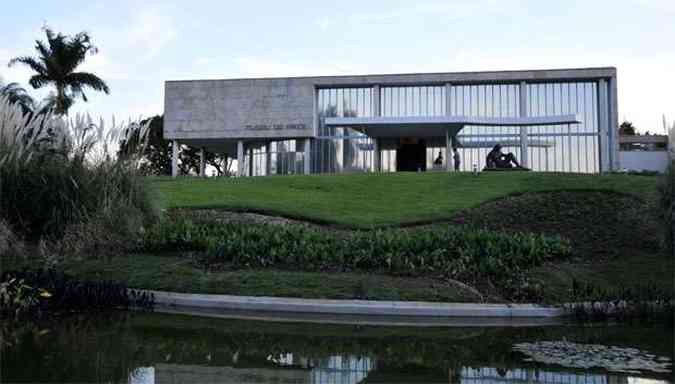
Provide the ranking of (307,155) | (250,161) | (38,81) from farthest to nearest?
1. (250,161)
2. (38,81)
3. (307,155)

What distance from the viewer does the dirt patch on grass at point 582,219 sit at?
1134cm

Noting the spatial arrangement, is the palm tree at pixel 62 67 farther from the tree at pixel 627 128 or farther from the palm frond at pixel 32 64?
the tree at pixel 627 128

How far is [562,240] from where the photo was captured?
36.2ft

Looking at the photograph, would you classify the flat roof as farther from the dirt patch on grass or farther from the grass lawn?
the dirt patch on grass

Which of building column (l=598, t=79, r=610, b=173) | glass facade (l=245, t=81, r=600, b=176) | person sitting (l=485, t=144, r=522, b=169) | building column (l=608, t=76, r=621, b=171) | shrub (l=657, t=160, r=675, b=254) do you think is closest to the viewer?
shrub (l=657, t=160, r=675, b=254)

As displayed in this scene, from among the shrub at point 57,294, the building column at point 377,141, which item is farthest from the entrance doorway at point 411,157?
the shrub at point 57,294

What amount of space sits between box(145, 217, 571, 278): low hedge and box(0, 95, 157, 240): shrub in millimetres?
813

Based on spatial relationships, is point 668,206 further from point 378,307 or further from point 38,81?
point 38,81

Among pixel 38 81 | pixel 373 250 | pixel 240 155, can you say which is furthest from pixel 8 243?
pixel 38 81

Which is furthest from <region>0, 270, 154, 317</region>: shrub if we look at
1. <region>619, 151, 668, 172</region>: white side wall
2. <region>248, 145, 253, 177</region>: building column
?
<region>619, 151, 668, 172</region>: white side wall

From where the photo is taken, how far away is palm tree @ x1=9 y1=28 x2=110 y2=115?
140ft

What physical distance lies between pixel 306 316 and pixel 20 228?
5044 millimetres

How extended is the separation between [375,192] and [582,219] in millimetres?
6568

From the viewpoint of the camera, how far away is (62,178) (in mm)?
9711
